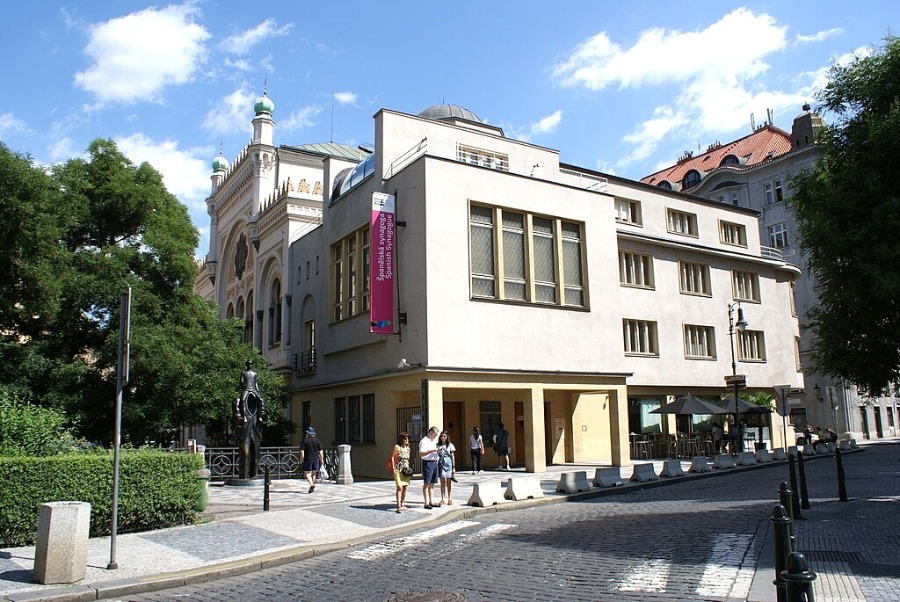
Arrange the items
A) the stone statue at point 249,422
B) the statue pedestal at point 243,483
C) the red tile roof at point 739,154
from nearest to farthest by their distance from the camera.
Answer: the stone statue at point 249,422
the statue pedestal at point 243,483
the red tile roof at point 739,154

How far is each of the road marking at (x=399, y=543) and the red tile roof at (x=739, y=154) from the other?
53459 millimetres

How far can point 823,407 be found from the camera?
52.2 m

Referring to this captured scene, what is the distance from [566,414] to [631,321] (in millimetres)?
6371

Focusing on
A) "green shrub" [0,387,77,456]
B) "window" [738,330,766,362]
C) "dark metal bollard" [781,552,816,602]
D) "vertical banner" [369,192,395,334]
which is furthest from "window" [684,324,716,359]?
"dark metal bollard" [781,552,816,602]

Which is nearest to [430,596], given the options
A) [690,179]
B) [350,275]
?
[350,275]

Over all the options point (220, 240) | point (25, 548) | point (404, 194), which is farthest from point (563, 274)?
point (220, 240)

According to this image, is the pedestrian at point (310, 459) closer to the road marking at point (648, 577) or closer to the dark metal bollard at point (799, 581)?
the road marking at point (648, 577)

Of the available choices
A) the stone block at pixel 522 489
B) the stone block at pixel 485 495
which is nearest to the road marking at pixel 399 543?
the stone block at pixel 485 495

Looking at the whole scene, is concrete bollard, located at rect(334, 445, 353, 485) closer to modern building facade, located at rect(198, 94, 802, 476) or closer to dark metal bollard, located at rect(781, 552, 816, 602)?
modern building facade, located at rect(198, 94, 802, 476)

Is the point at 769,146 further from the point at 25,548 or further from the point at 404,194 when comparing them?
the point at 25,548

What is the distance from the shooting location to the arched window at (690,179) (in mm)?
63328

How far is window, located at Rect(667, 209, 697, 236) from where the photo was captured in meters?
37.2

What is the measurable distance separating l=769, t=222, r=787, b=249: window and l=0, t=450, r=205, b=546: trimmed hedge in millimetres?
53375

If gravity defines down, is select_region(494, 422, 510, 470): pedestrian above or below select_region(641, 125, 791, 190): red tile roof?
below
